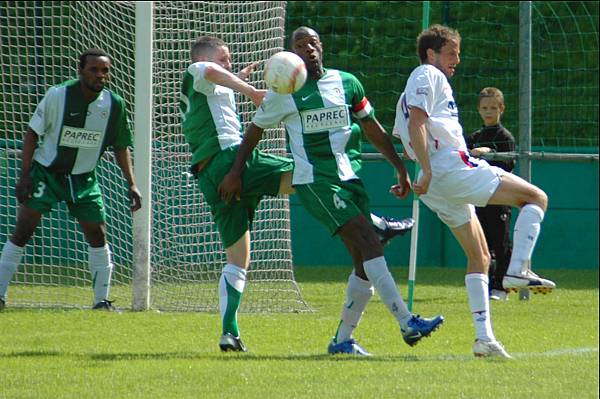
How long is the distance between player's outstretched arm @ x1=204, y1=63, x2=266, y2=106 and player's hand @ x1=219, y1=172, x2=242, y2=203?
24.0 inches

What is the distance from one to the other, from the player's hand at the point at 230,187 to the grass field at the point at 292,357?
102cm

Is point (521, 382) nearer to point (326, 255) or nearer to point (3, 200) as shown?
point (3, 200)

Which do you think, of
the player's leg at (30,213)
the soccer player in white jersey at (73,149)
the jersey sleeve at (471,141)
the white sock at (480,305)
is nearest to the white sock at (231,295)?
the white sock at (480,305)

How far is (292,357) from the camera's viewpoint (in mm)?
8047

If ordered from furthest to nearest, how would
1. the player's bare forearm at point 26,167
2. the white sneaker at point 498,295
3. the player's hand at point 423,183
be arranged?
the white sneaker at point 498,295, the player's bare forearm at point 26,167, the player's hand at point 423,183

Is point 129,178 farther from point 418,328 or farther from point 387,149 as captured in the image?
point 418,328

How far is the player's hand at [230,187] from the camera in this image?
8.18 m

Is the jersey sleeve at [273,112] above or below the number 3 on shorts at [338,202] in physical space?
above

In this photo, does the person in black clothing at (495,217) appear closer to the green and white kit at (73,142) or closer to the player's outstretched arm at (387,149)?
the green and white kit at (73,142)

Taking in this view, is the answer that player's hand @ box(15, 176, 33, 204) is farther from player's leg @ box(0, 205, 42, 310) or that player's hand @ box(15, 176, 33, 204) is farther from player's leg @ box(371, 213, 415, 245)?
player's leg @ box(371, 213, 415, 245)

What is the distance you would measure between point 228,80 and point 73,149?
255 cm

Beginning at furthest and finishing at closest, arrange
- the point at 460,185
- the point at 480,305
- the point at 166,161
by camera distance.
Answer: the point at 166,161 → the point at 480,305 → the point at 460,185

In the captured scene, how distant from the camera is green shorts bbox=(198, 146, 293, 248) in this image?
8555 mm

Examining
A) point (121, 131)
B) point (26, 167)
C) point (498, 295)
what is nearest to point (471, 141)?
point (498, 295)
